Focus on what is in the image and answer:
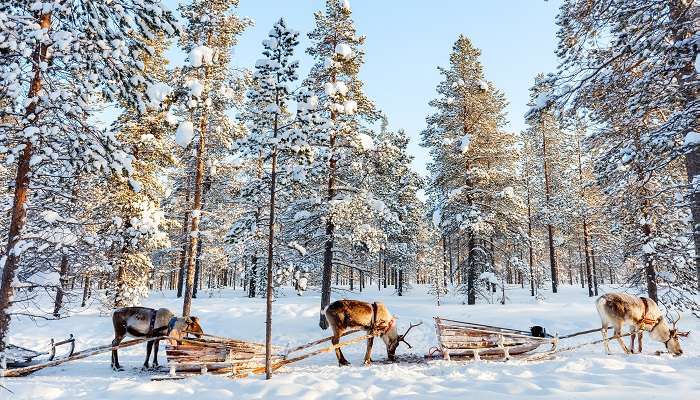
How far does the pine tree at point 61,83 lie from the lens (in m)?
6.76

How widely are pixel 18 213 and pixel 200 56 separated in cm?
1061

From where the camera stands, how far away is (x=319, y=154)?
16.7 m

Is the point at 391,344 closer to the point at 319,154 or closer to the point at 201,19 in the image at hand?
the point at 319,154

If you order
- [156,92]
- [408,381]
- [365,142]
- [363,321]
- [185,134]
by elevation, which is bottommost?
[408,381]

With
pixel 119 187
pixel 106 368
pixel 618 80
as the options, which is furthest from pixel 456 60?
pixel 106 368

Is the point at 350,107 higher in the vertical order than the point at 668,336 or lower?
higher

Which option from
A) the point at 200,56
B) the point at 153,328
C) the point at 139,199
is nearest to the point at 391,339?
the point at 153,328

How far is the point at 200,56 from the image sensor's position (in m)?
16.0

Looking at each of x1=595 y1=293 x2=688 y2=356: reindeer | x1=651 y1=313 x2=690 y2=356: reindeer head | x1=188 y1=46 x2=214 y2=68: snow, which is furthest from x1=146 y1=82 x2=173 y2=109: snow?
x1=651 y1=313 x2=690 y2=356: reindeer head

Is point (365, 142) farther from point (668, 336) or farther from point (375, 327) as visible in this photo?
point (668, 336)

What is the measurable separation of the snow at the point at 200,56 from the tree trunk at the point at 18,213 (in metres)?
8.65

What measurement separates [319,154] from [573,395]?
12421 millimetres

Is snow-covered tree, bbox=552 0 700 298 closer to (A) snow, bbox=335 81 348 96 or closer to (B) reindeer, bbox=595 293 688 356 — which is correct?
(B) reindeer, bbox=595 293 688 356

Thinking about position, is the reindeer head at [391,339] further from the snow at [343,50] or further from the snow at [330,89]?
the snow at [343,50]
